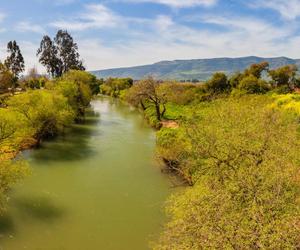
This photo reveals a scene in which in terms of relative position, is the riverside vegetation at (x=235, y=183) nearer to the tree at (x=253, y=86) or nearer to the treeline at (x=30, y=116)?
the treeline at (x=30, y=116)

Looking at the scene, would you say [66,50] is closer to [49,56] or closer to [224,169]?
[49,56]

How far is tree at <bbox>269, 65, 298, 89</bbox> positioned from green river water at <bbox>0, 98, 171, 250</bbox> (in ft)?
167

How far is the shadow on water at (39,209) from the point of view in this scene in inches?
1023

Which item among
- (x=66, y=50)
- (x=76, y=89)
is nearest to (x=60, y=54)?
(x=66, y=50)

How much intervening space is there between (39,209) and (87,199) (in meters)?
4.08

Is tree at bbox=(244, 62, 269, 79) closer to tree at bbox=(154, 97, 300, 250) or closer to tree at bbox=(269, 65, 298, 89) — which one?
tree at bbox=(269, 65, 298, 89)

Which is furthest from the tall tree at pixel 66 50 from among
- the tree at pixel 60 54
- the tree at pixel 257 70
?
the tree at pixel 257 70

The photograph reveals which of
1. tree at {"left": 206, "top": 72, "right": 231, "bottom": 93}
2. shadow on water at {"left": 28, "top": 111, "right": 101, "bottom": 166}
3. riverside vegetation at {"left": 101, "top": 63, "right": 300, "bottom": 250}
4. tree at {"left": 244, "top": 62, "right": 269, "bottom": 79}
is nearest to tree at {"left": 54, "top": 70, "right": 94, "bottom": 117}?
shadow on water at {"left": 28, "top": 111, "right": 101, "bottom": 166}

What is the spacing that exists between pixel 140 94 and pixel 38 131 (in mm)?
28222

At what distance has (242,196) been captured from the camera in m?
17.8

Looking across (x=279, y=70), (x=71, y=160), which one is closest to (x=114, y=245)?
(x=71, y=160)

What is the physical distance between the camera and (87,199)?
29750 mm

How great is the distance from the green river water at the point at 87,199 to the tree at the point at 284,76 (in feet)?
167

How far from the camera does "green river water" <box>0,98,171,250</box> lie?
23172 millimetres
